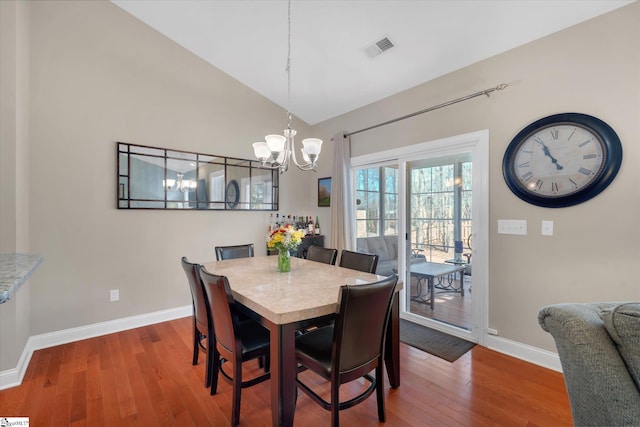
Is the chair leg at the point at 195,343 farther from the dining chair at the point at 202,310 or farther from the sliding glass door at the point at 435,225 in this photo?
the sliding glass door at the point at 435,225

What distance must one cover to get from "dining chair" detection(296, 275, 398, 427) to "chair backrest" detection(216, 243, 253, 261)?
5.32ft

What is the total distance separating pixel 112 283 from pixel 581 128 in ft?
15.5

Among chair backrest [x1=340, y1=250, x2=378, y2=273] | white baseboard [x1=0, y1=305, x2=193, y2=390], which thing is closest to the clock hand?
chair backrest [x1=340, y1=250, x2=378, y2=273]

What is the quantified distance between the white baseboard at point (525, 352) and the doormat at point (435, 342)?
20cm

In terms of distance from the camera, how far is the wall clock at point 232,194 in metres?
3.97

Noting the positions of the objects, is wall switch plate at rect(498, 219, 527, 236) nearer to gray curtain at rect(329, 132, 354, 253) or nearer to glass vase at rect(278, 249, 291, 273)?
gray curtain at rect(329, 132, 354, 253)

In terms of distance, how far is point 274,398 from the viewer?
4.79ft

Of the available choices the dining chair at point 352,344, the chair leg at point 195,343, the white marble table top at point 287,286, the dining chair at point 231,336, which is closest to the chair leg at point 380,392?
the dining chair at point 352,344

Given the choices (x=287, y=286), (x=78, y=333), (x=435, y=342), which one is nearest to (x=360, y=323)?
(x=287, y=286)

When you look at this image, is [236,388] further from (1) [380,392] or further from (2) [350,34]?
(2) [350,34]

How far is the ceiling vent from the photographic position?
280cm

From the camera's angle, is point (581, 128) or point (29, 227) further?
point (29, 227)

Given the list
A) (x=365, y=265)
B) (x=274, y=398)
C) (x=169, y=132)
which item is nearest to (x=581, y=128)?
(x=365, y=265)

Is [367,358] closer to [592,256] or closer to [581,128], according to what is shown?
[592,256]
